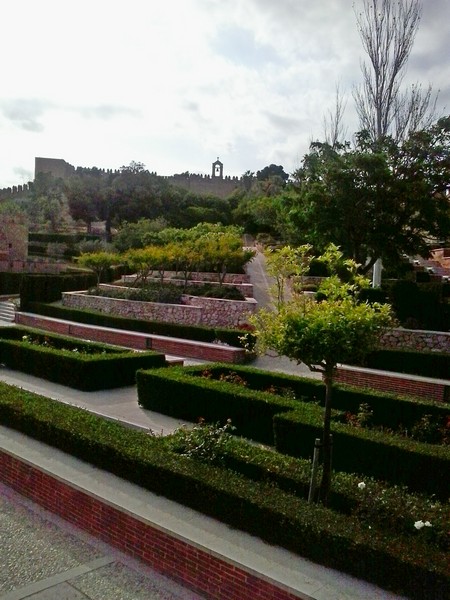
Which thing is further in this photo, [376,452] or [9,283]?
[9,283]

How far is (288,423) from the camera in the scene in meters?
7.34

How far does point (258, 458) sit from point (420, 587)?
236 centimetres

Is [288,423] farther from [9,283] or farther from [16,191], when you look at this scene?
[16,191]

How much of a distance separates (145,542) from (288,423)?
2881 mm

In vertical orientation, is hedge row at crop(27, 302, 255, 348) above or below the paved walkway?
above

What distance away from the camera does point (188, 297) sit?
2072cm

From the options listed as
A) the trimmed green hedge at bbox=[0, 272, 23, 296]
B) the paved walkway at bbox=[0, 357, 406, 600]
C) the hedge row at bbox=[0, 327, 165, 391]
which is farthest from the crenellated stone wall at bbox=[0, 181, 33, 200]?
the paved walkway at bbox=[0, 357, 406, 600]

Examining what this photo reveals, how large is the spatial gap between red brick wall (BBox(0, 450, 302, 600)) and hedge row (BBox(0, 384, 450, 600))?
1.59 feet

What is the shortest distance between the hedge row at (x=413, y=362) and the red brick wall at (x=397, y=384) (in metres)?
1.26

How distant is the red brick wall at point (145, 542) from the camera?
418 cm

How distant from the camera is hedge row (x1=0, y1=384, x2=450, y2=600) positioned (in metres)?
3.91

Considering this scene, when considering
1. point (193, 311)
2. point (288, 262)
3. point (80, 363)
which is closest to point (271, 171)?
point (193, 311)

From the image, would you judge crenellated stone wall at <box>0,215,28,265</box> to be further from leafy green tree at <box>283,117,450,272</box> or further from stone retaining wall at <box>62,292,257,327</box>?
leafy green tree at <box>283,117,450,272</box>

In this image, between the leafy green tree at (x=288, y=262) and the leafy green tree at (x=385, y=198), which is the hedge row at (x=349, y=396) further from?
the leafy green tree at (x=385, y=198)
